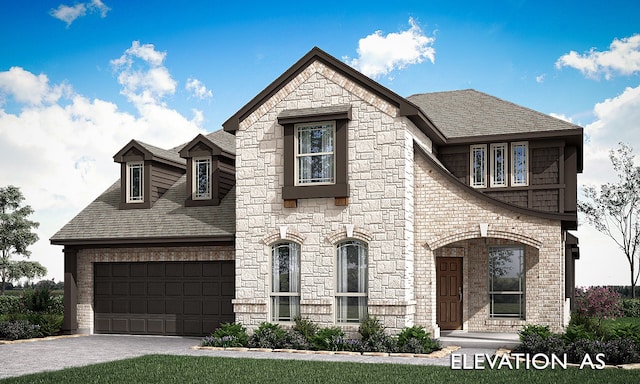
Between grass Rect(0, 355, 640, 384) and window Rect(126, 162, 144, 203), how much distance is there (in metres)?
8.63

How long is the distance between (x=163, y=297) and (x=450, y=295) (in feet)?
27.2

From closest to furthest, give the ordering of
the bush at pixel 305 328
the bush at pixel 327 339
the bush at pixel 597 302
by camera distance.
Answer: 1. the bush at pixel 327 339
2. the bush at pixel 305 328
3. the bush at pixel 597 302

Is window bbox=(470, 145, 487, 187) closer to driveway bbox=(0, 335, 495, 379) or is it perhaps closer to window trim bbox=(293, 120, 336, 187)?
window trim bbox=(293, 120, 336, 187)

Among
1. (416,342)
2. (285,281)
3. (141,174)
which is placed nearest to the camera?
(416,342)

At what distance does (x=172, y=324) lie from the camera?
20.8 metres

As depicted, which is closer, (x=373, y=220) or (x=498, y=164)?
(x=373, y=220)

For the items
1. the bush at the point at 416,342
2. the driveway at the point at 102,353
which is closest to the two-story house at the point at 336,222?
the bush at the point at 416,342

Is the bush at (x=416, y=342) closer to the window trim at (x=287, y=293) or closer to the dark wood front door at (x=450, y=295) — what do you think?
the window trim at (x=287, y=293)

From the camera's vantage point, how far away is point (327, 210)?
18.4 meters

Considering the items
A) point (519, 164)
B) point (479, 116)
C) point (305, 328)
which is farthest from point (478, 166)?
point (305, 328)

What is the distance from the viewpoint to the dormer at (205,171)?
21469 millimetres

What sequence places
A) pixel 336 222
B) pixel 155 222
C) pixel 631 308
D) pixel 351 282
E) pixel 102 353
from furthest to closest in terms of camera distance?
pixel 631 308
pixel 155 222
pixel 336 222
pixel 351 282
pixel 102 353

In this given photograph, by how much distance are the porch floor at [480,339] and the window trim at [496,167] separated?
419 centimetres

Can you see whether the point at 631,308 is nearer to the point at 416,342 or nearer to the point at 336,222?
the point at 416,342
